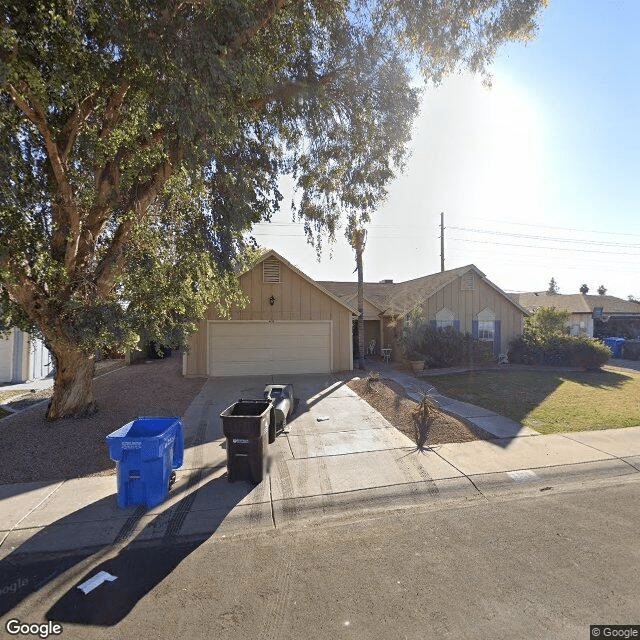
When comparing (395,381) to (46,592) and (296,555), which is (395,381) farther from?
(46,592)

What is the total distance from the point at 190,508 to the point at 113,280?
548 centimetres

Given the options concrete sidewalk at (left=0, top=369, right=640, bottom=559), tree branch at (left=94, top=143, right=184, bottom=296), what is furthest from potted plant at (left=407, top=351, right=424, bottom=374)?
tree branch at (left=94, top=143, right=184, bottom=296)

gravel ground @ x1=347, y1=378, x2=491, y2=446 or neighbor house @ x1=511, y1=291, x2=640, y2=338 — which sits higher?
neighbor house @ x1=511, y1=291, x2=640, y2=338

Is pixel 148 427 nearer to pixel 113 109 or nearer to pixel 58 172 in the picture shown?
pixel 58 172

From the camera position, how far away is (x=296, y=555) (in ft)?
12.4

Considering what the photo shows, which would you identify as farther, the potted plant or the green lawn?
the potted plant

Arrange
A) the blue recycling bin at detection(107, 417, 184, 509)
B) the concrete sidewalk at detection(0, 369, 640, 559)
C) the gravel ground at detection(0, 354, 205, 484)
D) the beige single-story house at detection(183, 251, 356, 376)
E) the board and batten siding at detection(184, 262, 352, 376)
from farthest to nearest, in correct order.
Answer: the beige single-story house at detection(183, 251, 356, 376) → the board and batten siding at detection(184, 262, 352, 376) → the gravel ground at detection(0, 354, 205, 484) → the blue recycling bin at detection(107, 417, 184, 509) → the concrete sidewalk at detection(0, 369, 640, 559)

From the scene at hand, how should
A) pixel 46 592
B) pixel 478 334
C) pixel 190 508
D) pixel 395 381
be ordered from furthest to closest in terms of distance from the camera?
pixel 478 334 → pixel 395 381 → pixel 190 508 → pixel 46 592

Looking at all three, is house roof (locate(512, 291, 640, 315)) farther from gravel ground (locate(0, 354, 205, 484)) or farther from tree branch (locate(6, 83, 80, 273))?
tree branch (locate(6, 83, 80, 273))

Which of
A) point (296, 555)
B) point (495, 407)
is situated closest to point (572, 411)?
point (495, 407)

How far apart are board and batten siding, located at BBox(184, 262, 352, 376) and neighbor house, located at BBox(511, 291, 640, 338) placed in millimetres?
17931

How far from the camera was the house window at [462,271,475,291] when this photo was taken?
18703 millimetres

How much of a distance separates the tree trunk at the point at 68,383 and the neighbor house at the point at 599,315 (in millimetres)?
27458

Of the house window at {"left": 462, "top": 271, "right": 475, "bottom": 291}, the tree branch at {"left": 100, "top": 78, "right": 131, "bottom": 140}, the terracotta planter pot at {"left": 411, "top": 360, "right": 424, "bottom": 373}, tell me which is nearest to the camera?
the tree branch at {"left": 100, "top": 78, "right": 131, "bottom": 140}
